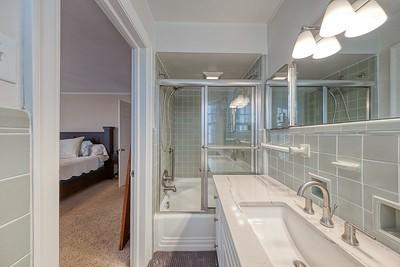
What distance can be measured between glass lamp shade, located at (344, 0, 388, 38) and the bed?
424 centimetres

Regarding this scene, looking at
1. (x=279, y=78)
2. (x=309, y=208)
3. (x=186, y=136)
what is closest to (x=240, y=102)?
(x=279, y=78)

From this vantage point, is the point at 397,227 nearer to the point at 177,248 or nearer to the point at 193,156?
the point at 177,248

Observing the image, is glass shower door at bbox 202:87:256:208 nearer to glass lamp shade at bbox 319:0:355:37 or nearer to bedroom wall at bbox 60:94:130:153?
glass lamp shade at bbox 319:0:355:37

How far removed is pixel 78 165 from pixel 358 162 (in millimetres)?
4531

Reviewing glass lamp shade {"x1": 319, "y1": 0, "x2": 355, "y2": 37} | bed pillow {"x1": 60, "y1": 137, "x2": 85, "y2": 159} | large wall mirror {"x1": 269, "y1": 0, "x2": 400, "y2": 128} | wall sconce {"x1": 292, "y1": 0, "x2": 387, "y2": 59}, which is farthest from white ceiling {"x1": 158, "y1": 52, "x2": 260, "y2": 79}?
bed pillow {"x1": 60, "y1": 137, "x2": 85, "y2": 159}

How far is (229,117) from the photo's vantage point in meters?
2.87

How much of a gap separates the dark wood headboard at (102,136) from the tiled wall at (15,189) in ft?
16.4

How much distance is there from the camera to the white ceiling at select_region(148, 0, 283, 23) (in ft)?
6.09

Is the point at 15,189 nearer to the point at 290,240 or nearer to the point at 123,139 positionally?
the point at 290,240

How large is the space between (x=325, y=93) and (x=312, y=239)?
785mm

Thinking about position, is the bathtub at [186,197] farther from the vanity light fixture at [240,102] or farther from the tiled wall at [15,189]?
the tiled wall at [15,189]

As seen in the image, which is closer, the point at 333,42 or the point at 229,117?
the point at 333,42

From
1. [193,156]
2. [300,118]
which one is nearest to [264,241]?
[300,118]

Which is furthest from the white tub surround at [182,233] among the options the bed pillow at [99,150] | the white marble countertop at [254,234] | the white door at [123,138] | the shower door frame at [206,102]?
the bed pillow at [99,150]
